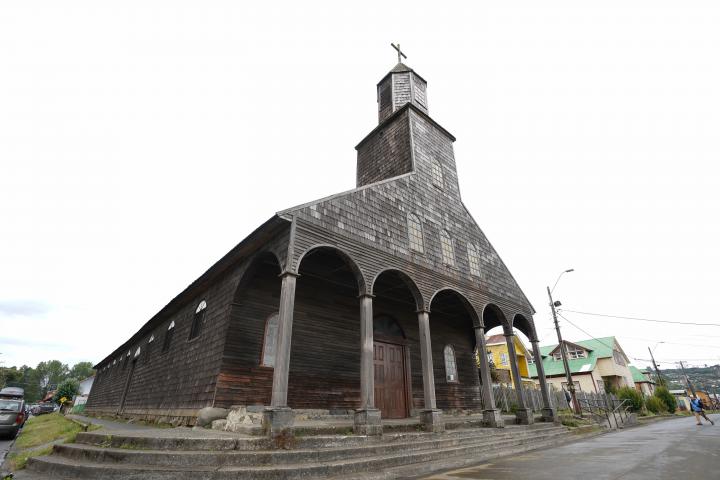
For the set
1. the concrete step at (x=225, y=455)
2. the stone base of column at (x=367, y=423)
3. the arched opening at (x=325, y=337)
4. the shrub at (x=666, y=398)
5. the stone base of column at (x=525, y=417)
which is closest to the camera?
the concrete step at (x=225, y=455)

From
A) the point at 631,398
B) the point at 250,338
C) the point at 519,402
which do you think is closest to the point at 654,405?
the point at 631,398

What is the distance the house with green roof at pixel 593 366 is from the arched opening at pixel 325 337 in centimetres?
3338

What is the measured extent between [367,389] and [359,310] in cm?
467

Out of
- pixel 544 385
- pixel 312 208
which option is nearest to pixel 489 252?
pixel 544 385

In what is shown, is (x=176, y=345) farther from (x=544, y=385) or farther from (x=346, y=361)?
(x=544, y=385)

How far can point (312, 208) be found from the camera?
9.26m

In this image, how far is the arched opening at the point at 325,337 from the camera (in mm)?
10594

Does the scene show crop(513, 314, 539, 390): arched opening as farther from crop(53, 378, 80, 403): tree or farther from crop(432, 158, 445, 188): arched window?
crop(53, 378, 80, 403): tree

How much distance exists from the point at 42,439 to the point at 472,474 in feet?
46.0

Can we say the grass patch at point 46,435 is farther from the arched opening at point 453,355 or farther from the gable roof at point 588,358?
the gable roof at point 588,358

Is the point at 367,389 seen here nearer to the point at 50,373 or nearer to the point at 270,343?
the point at 270,343

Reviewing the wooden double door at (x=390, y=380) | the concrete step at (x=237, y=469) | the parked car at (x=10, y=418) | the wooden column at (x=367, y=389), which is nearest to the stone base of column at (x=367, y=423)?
the wooden column at (x=367, y=389)

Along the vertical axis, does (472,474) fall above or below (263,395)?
below

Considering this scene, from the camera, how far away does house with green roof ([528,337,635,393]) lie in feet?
124
